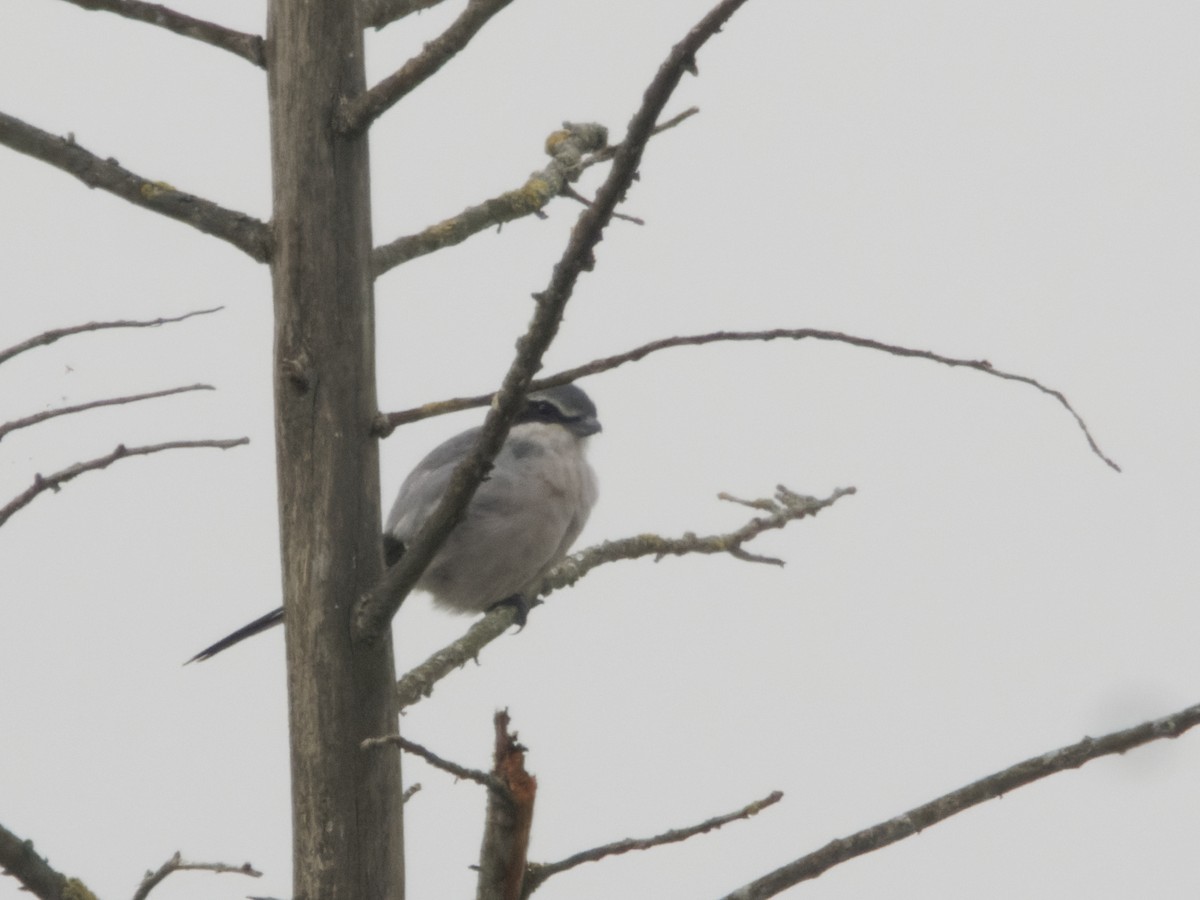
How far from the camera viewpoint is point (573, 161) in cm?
345

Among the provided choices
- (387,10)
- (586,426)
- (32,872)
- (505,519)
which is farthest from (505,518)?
(32,872)

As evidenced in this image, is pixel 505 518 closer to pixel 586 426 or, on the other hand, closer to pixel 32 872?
pixel 586 426

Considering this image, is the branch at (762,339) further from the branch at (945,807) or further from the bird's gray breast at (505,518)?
the bird's gray breast at (505,518)

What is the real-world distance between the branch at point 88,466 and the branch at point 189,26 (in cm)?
64

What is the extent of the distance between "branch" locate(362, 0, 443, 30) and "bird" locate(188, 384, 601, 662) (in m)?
2.67

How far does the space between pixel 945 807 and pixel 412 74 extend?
137cm

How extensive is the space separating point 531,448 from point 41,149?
3793mm

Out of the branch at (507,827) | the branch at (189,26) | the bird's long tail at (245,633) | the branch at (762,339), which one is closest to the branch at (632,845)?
the branch at (507,827)

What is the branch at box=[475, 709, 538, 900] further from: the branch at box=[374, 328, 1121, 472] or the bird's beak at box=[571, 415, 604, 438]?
the bird's beak at box=[571, 415, 604, 438]

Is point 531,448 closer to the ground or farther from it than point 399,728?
farther from it

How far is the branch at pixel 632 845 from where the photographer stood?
2010 mm

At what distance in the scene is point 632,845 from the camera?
2.09m

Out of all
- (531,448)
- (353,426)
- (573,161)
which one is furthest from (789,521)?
(353,426)

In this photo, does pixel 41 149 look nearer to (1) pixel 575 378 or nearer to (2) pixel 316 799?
(1) pixel 575 378
